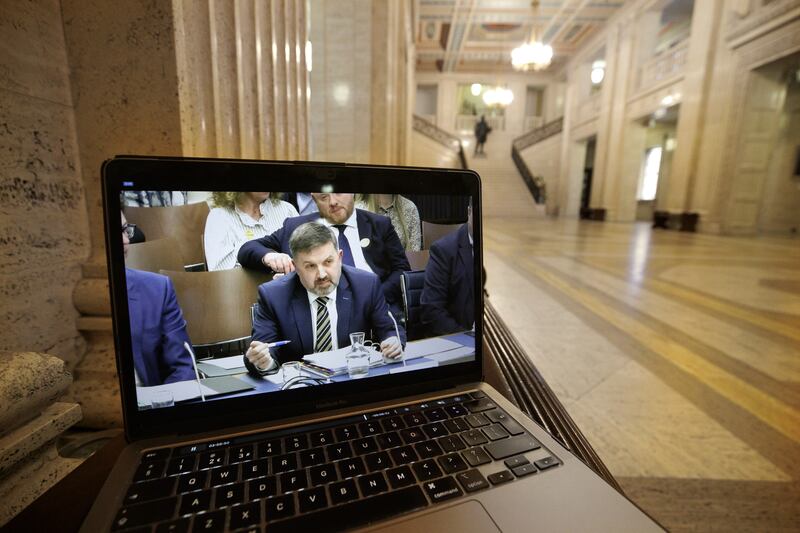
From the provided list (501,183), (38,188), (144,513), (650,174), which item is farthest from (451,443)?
(650,174)

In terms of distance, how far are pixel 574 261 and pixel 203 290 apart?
13.3 ft

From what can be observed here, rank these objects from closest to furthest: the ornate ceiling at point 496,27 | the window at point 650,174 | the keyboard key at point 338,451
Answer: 1. the keyboard key at point 338,451
2. the ornate ceiling at point 496,27
3. the window at point 650,174

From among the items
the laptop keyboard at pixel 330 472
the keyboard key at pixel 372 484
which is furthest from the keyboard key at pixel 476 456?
the keyboard key at pixel 372 484

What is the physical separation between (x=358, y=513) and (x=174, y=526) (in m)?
0.18

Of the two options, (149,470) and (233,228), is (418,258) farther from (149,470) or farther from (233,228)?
(149,470)

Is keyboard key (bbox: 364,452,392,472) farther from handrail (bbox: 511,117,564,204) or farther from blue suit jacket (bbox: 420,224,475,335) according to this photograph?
handrail (bbox: 511,117,564,204)

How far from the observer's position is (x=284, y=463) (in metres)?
0.43

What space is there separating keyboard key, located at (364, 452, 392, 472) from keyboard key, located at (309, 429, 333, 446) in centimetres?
6

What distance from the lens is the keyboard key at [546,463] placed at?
1.48 feet

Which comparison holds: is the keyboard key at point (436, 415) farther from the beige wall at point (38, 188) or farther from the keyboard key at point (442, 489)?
the beige wall at point (38, 188)

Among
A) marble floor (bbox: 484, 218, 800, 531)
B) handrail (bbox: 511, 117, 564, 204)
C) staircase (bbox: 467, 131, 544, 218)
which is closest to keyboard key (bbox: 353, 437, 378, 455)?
marble floor (bbox: 484, 218, 800, 531)

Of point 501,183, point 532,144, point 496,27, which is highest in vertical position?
point 496,27

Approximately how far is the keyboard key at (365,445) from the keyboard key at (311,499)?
7 cm

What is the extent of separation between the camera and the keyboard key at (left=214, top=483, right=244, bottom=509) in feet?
1.23
